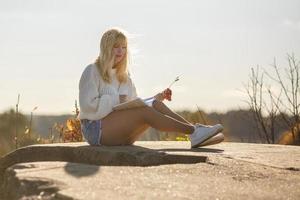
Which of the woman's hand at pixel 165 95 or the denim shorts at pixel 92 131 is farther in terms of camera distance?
the woman's hand at pixel 165 95

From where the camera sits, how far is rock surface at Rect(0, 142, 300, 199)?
247 centimetres

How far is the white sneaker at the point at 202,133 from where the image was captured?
4.31 metres

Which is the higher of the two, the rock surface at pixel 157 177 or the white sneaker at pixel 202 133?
the white sneaker at pixel 202 133

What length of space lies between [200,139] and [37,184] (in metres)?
1.94

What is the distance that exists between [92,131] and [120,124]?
0.77ft

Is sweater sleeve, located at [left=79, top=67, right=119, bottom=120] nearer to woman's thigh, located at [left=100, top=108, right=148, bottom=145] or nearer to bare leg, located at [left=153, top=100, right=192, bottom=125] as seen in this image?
woman's thigh, located at [left=100, top=108, right=148, bottom=145]

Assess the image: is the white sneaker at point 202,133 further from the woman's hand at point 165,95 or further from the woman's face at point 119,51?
the woman's face at point 119,51

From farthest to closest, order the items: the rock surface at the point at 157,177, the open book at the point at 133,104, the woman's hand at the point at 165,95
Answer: the woman's hand at the point at 165,95
the open book at the point at 133,104
the rock surface at the point at 157,177

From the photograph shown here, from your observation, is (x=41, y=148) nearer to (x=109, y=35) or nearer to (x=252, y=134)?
(x=109, y=35)

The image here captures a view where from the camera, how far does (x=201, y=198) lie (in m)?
2.38

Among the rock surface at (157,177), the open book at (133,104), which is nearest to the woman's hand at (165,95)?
the open book at (133,104)

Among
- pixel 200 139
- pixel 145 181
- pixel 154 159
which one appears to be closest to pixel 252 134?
pixel 200 139

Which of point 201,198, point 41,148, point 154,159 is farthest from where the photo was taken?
point 41,148

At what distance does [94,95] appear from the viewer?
4254 millimetres
